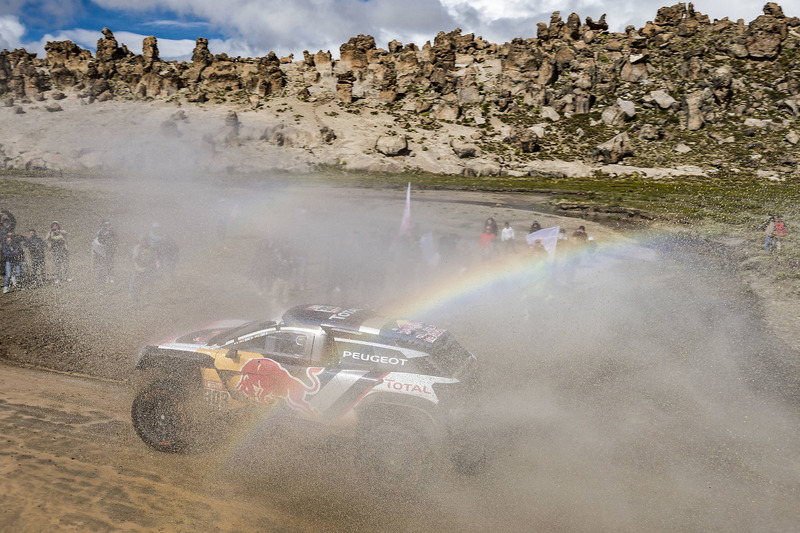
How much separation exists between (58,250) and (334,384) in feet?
42.4

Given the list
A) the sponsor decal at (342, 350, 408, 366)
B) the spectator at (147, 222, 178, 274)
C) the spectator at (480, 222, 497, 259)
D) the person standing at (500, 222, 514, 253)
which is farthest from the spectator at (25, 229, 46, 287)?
the person standing at (500, 222, 514, 253)

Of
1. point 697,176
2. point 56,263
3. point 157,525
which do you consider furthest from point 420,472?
point 697,176

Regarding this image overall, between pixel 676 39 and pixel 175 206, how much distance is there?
92.1 metres

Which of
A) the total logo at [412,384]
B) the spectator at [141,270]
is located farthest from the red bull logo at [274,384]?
the spectator at [141,270]

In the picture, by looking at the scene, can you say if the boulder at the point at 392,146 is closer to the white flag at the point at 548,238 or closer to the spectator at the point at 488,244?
the spectator at the point at 488,244

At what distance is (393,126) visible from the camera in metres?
67.8

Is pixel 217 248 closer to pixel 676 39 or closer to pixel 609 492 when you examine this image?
pixel 609 492

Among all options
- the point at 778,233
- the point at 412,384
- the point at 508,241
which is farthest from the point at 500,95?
the point at 412,384

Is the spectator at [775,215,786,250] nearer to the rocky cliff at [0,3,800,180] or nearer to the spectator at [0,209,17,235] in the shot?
the spectator at [0,209,17,235]

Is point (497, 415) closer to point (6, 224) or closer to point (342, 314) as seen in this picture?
point (342, 314)

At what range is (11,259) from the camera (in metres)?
15.1

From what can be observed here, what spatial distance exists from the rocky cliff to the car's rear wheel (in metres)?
48.1

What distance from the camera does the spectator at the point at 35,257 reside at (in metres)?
15.1

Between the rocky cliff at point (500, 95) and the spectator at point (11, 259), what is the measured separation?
127ft
